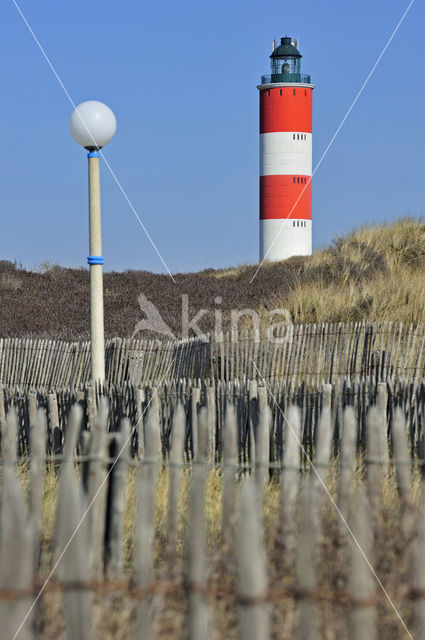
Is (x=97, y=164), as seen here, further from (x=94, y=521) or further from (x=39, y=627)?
(x=39, y=627)

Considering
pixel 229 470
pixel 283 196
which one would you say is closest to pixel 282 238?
pixel 283 196

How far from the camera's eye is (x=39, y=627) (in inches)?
100

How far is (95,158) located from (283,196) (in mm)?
17656

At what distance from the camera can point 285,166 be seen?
901 inches

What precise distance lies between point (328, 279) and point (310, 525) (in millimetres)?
13360

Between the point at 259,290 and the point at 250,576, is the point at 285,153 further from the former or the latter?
the point at 250,576

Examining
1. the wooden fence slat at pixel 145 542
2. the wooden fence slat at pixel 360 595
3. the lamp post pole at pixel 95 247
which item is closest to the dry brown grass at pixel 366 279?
the lamp post pole at pixel 95 247

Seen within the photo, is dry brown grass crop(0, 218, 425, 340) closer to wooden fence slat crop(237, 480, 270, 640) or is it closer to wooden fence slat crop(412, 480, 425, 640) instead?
wooden fence slat crop(412, 480, 425, 640)

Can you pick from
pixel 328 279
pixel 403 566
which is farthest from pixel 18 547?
pixel 328 279

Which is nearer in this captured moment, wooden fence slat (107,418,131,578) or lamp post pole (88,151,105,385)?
wooden fence slat (107,418,131,578)

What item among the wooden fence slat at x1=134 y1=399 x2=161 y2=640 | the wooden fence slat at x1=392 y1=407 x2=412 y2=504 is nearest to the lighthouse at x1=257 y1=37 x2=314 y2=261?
the wooden fence slat at x1=392 y1=407 x2=412 y2=504

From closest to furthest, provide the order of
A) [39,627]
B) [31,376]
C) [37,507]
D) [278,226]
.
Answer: [39,627], [37,507], [31,376], [278,226]

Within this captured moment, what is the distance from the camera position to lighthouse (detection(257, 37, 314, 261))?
2294 centimetres

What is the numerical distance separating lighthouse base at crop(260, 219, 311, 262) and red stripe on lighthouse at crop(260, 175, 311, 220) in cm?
20
